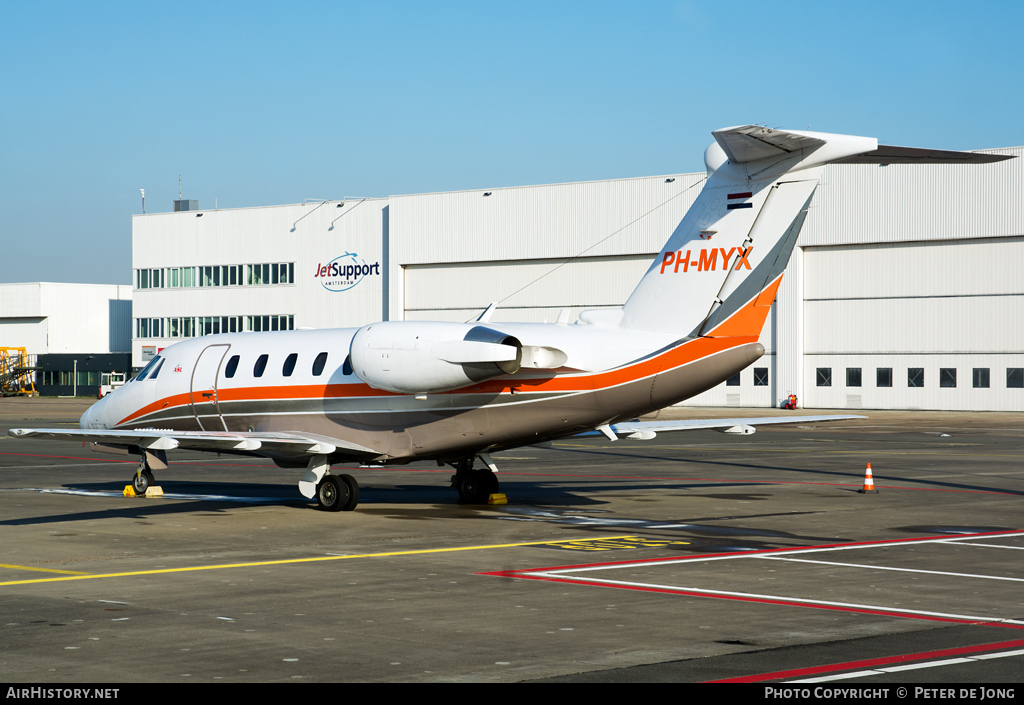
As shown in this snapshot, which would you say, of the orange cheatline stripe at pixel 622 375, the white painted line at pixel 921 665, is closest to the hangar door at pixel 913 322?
the orange cheatline stripe at pixel 622 375

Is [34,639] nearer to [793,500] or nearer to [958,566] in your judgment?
[958,566]

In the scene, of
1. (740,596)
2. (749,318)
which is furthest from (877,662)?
(749,318)

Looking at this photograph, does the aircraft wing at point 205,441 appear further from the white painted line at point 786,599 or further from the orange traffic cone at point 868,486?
the orange traffic cone at point 868,486

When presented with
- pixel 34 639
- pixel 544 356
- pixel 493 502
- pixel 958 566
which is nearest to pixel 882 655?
pixel 958 566

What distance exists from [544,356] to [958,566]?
7058 mm

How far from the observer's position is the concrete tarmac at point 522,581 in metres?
9.33

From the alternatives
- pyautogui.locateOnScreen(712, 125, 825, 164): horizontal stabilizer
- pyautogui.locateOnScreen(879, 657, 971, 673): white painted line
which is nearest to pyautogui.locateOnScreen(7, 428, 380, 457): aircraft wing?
pyautogui.locateOnScreen(712, 125, 825, 164): horizontal stabilizer

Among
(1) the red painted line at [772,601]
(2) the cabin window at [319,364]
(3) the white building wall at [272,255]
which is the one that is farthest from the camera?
(3) the white building wall at [272,255]

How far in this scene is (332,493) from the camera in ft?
68.7

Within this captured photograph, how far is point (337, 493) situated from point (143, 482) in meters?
4.99

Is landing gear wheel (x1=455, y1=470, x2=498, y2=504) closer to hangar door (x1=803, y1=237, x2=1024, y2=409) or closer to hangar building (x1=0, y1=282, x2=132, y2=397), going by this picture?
hangar door (x1=803, y1=237, x2=1024, y2=409)

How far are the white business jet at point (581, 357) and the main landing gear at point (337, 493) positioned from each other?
1.0 inches

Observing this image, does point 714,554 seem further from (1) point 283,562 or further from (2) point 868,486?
(2) point 868,486

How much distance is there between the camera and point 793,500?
2292 centimetres
